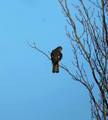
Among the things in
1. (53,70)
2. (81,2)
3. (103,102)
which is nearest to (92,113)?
(103,102)

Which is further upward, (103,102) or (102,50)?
(102,50)

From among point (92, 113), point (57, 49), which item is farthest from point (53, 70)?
point (92, 113)

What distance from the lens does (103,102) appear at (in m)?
7.05

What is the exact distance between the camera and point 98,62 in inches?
288

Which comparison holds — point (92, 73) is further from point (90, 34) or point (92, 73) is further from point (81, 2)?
point (81, 2)

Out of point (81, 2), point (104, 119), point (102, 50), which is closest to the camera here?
point (104, 119)

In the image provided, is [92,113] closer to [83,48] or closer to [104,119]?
[104,119]

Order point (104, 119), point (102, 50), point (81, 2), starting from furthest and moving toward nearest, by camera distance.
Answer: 1. point (81, 2)
2. point (102, 50)
3. point (104, 119)

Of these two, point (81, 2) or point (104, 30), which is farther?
point (81, 2)

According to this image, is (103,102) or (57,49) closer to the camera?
(103,102)

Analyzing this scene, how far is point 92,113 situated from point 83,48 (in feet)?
4.08

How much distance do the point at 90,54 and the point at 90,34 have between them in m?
0.48

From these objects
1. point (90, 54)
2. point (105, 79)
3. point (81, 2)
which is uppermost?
point (81, 2)

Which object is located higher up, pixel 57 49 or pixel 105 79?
pixel 57 49
